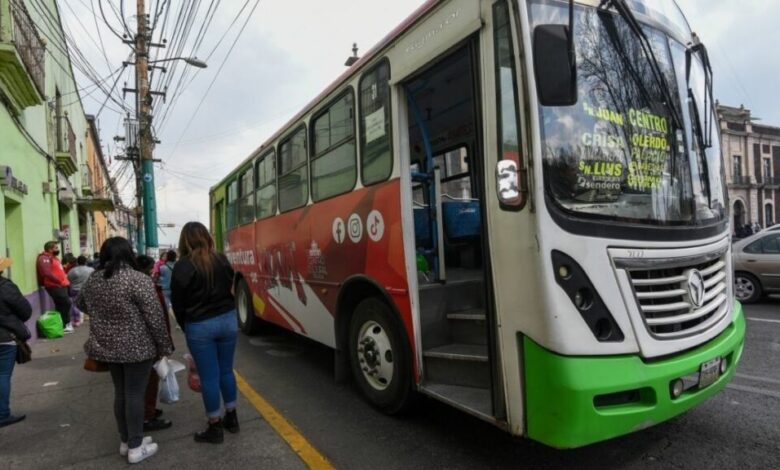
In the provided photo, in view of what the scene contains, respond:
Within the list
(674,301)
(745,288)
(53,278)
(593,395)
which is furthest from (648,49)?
(53,278)

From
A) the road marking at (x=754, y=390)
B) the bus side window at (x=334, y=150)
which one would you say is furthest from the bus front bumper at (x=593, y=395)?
the bus side window at (x=334, y=150)

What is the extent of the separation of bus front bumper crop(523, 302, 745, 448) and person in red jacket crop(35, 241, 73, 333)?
33.0 ft

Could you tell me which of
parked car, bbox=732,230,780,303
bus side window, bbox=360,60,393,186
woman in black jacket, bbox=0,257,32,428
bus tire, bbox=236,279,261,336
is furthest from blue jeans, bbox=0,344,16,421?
parked car, bbox=732,230,780,303

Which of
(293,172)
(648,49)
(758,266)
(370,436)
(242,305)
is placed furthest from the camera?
(758,266)

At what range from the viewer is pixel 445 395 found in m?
3.26

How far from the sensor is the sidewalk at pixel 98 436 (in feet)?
11.7

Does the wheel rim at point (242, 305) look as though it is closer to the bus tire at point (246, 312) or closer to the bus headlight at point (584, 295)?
the bus tire at point (246, 312)

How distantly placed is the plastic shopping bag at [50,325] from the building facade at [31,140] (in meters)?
0.76

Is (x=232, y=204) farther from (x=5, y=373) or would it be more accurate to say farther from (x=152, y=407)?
(x=152, y=407)

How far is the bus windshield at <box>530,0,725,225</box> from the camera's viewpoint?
104 inches

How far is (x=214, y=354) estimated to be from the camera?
12.4 feet

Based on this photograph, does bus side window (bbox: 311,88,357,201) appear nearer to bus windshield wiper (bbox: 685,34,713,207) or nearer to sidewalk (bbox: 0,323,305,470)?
sidewalk (bbox: 0,323,305,470)

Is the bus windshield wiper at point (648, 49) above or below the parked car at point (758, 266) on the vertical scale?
above

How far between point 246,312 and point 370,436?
16.3 feet
